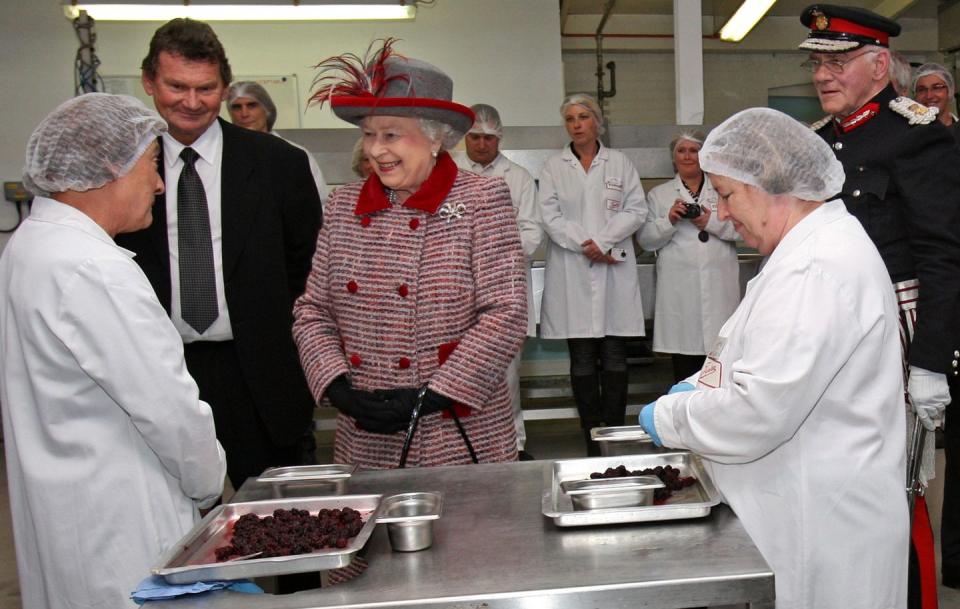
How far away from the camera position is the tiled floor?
9.73 ft

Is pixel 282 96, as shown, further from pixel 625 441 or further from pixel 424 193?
pixel 625 441

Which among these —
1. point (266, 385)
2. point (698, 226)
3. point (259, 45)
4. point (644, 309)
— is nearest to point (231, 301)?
point (266, 385)

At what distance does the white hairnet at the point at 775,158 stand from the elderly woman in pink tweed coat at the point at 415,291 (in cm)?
52

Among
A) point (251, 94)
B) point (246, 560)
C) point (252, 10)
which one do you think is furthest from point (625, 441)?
point (252, 10)

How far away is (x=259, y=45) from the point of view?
6461 mm

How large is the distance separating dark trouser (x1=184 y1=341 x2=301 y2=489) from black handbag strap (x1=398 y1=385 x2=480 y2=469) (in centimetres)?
52

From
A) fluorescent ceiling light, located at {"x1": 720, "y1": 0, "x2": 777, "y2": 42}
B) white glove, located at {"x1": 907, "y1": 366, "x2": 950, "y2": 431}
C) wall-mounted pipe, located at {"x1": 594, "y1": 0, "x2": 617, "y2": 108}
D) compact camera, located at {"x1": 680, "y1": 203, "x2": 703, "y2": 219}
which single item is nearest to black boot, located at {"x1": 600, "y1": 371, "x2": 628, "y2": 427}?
compact camera, located at {"x1": 680, "y1": 203, "x2": 703, "y2": 219}

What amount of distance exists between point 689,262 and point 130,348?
11.2ft

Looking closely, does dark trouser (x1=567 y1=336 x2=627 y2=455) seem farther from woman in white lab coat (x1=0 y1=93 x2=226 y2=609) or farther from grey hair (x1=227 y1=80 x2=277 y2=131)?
woman in white lab coat (x1=0 y1=93 x2=226 y2=609)

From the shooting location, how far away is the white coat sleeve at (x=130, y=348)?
1378mm

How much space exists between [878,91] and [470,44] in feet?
15.7

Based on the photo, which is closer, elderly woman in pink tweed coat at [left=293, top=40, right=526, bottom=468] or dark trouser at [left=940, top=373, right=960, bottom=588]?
elderly woman in pink tweed coat at [left=293, top=40, right=526, bottom=468]

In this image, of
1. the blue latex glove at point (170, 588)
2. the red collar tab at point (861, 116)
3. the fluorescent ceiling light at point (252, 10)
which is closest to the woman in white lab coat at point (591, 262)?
the fluorescent ceiling light at point (252, 10)

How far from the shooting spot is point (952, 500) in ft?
8.93
